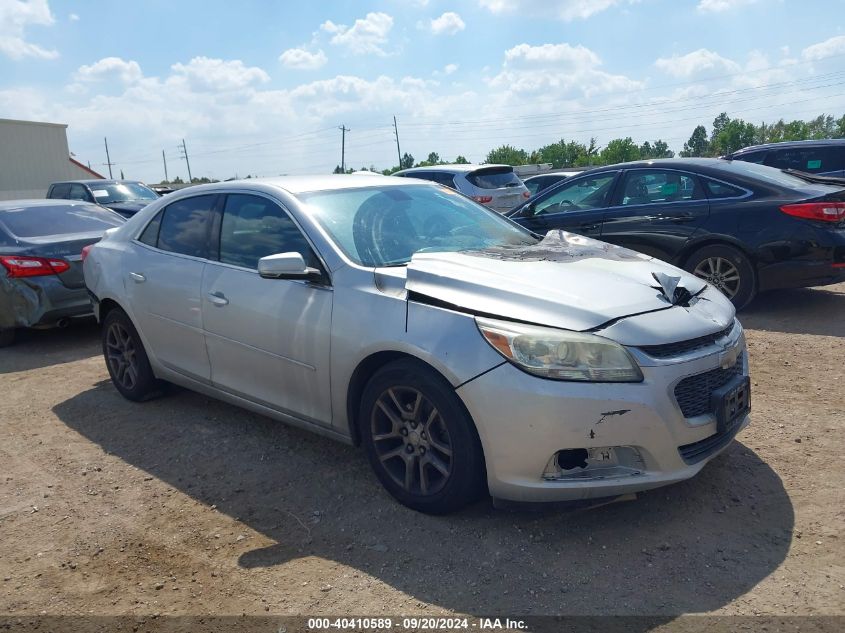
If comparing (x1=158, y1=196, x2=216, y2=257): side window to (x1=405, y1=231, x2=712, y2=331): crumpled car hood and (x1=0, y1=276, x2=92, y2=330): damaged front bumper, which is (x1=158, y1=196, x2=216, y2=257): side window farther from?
(x1=0, y1=276, x2=92, y2=330): damaged front bumper

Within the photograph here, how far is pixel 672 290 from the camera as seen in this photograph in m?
3.44

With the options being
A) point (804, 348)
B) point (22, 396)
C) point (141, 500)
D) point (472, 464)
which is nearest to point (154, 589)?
point (141, 500)

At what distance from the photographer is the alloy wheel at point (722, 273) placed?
6.88m

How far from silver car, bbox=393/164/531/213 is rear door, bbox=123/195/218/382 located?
846 cm

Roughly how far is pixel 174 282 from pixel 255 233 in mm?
795

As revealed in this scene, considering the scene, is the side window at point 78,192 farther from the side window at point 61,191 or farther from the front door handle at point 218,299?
the front door handle at point 218,299

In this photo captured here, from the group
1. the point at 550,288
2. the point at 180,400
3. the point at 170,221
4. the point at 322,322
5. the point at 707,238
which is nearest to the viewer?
the point at 550,288

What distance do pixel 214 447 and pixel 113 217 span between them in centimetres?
482

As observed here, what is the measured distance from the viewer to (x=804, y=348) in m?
5.71

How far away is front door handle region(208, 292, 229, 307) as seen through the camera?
13.9 feet

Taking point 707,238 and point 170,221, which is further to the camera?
point 707,238

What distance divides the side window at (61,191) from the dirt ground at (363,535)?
529 inches

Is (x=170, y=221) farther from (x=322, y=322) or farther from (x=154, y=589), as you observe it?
(x=154, y=589)

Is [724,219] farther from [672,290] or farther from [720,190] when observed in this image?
[672,290]
